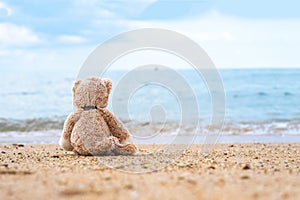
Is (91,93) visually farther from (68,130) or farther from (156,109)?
(156,109)

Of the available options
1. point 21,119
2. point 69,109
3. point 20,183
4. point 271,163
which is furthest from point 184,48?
point 69,109

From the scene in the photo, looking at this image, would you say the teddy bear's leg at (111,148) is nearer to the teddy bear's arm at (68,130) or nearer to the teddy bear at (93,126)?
the teddy bear at (93,126)

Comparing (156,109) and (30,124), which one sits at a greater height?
(156,109)

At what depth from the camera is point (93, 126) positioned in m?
5.98

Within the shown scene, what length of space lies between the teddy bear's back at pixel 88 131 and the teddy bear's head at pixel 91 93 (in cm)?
15

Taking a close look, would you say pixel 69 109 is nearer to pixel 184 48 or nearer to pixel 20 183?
pixel 184 48

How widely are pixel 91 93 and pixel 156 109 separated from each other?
2.45m

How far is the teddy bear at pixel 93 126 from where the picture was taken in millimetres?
5961

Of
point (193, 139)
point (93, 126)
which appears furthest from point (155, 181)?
point (193, 139)

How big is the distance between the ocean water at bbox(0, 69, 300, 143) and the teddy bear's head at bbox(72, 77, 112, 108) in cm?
133

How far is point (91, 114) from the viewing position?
6.08m

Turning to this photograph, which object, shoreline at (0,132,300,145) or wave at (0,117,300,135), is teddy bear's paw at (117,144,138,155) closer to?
shoreline at (0,132,300,145)

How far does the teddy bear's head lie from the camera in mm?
6113

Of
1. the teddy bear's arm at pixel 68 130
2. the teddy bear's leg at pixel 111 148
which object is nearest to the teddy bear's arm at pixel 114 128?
the teddy bear's leg at pixel 111 148
